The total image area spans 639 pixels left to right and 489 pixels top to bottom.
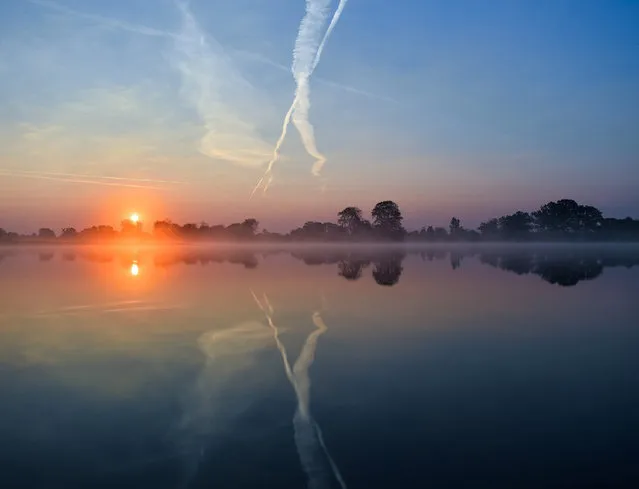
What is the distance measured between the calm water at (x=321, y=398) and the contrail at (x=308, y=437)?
1.5 inches

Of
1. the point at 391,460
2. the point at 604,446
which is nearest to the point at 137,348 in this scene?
the point at 391,460

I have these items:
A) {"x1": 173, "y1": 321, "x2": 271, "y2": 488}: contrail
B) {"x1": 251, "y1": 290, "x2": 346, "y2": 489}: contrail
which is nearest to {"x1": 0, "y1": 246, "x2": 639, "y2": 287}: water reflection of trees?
{"x1": 173, "y1": 321, "x2": 271, "y2": 488}: contrail

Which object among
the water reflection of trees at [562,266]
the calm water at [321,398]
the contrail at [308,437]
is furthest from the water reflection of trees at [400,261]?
the contrail at [308,437]

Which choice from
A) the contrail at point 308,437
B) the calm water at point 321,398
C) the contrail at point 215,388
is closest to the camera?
the contrail at point 308,437

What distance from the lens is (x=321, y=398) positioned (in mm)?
11273

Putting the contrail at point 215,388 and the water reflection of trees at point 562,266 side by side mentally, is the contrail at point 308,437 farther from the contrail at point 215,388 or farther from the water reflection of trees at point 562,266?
the water reflection of trees at point 562,266

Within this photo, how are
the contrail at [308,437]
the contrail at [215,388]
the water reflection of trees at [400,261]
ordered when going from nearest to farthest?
the contrail at [308,437], the contrail at [215,388], the water reflection of trees at [400,261]

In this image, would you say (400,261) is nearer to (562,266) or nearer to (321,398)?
(562,266)

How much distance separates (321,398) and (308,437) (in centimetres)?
221

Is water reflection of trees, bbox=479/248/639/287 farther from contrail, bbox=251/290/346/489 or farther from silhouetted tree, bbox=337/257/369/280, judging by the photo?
contrail, bbox=251/290/346/489

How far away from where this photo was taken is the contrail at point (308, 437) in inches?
299

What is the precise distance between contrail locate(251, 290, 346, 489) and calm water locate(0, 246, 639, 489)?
0.04 metres

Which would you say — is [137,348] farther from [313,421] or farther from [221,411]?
[313,421]

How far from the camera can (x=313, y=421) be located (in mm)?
9828
